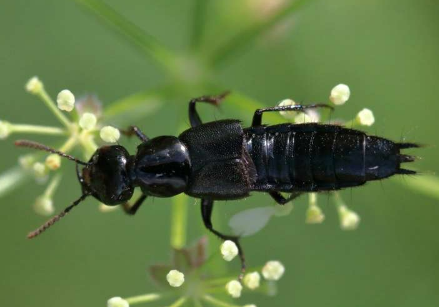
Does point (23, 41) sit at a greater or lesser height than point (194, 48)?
greater

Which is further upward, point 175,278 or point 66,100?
point 66,100

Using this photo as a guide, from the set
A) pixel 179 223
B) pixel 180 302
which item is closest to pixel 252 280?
pixel 180 302

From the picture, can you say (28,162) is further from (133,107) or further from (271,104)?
(271,104)

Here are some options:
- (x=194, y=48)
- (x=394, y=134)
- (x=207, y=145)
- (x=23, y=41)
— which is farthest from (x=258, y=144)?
(x=23, y=41)

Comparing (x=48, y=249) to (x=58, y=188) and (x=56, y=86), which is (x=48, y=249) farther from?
(x=56, y=86)

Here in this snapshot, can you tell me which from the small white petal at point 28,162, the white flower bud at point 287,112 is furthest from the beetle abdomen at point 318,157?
the small white petal at point 28,162

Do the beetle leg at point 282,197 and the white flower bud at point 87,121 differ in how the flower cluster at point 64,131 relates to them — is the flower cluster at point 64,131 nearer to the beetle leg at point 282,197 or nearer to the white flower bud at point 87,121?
the white flower bud at point 87,121

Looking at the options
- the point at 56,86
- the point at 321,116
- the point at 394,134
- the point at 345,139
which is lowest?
the point at 345,139

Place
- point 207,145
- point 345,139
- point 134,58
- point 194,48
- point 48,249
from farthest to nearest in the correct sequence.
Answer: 1. point 134,58
2. point 48,249
3. point 194,48
4. point 207,145
5. point 345,139
